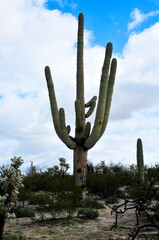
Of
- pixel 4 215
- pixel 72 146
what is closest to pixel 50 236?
pixel 4 215

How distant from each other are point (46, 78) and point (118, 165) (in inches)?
498

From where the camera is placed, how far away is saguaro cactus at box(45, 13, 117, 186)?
11180 mm

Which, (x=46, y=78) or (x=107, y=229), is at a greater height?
(x=46, y=78)

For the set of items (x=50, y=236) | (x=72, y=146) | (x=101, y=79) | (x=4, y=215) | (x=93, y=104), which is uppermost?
(x=101, y=79)

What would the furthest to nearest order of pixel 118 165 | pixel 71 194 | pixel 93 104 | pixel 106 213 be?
pixel 118 165 < pixel 93 104 < pixel 106 213 < pixel 71 194

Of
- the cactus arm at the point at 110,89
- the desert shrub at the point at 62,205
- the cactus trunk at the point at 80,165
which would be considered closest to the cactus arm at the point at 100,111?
the cactus trunk at the point at 80,165

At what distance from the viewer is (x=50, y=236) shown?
246 inches

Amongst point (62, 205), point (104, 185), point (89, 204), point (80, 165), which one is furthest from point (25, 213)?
point (104, 185)

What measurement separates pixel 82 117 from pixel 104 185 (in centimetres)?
336

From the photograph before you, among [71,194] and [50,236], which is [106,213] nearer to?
[71,194]

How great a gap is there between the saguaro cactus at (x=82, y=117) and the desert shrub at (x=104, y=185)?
1199 millimetres

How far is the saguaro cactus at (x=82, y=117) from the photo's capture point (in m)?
11.2

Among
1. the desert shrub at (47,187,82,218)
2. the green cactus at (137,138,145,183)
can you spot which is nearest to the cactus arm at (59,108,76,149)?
the desert shrub at (47,187,82,218)

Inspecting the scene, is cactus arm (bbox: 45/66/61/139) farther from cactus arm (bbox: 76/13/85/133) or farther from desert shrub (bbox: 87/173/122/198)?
desert shrub (bbox: 87/173/122/198)
